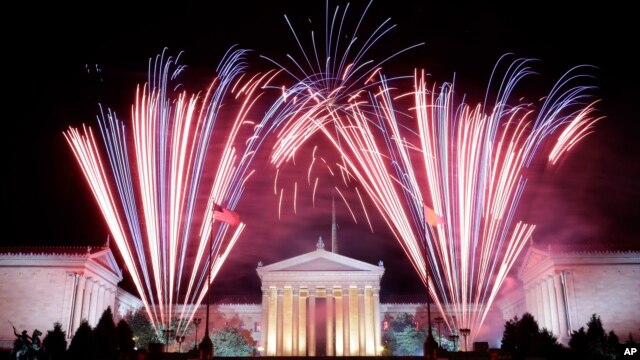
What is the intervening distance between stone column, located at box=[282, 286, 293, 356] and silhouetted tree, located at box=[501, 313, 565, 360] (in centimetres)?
3621

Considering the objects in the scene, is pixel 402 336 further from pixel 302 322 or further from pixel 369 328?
pixel 302 322

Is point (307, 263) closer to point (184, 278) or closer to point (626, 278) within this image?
point (184, 278)

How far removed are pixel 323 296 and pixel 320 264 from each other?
12.4ft

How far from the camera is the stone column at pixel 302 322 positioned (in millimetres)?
69250

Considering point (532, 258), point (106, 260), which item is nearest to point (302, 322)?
point (106, 260)

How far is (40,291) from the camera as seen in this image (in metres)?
52.6

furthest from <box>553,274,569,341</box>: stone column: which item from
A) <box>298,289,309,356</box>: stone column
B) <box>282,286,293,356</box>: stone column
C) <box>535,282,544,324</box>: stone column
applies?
<box>282,286,293,356</box>: stone column

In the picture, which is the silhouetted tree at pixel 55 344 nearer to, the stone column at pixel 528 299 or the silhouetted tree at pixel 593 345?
the silhouetted tree at pixel 593 345

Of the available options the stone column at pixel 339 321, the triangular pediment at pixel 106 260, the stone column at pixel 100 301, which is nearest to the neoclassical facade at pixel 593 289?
the stone column at pixel 339 321

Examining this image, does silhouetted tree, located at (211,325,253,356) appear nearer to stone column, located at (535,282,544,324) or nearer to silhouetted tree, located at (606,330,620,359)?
stone column, located at (535,282,544,324)

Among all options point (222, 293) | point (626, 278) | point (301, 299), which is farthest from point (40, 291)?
point (626, 278)

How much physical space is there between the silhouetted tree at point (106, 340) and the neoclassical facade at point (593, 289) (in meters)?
36.3

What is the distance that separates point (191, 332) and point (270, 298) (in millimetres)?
11355

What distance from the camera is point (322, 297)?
7150 cm
